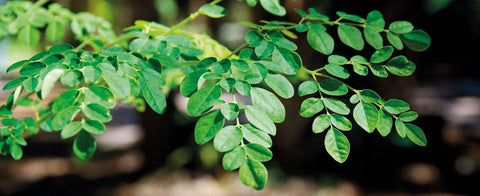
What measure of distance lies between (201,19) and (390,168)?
7.33 feet

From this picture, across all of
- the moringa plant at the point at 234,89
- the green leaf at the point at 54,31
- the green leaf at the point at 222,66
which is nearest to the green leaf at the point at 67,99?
the moringa plant at the point at 234,89

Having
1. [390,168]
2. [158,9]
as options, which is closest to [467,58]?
[390,168]

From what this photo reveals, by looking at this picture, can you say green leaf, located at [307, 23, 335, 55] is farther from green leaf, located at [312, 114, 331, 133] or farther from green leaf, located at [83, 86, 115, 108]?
green leaf, located at [83, 86, 115, 108]

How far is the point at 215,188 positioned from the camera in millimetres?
3627

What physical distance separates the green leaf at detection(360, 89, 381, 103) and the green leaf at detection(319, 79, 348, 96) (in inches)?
1.2

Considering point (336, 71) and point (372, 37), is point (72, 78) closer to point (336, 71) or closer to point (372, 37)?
point (336, 71)

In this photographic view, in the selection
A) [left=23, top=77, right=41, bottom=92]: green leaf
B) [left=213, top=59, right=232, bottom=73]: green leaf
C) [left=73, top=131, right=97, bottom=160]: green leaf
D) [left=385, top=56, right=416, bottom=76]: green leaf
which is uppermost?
[left=385, top=56, right=416, bottom=76]: green leaf

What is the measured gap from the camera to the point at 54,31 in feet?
4.09

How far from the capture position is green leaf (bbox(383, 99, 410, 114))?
702 millimetres

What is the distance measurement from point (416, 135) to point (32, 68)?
641 mm

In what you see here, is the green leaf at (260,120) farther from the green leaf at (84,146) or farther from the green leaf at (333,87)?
the green leaf at (84,146)

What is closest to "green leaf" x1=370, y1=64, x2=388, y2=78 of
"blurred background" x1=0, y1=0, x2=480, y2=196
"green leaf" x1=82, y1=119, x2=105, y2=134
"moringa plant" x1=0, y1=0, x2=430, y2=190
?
"moringa plant" x1=0, y1=0, x2=430, y2=190

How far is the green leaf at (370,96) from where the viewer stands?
71 cm

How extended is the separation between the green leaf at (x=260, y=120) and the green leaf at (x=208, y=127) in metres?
0.04
